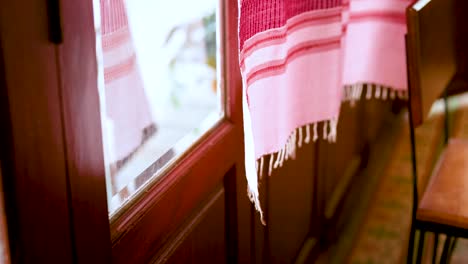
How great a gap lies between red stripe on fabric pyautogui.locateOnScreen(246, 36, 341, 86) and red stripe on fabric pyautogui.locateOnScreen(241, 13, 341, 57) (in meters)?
0.04

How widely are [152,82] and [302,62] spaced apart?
1.33 feet

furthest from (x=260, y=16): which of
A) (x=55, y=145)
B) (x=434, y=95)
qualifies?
(x=434, y=95)

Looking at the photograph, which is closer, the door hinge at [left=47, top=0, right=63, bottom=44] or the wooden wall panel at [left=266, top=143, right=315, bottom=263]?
the door hinge at [left=47, top=0, right=63, bottom=44]

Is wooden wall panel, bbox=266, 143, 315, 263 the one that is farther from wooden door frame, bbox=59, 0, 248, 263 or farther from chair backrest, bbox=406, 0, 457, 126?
chair backrest, bbox=406, 0, 457, 126

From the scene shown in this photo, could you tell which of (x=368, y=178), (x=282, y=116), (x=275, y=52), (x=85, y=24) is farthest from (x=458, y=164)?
(x=85, y=24)

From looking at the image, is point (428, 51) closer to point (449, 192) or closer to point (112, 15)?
point (449, 192)

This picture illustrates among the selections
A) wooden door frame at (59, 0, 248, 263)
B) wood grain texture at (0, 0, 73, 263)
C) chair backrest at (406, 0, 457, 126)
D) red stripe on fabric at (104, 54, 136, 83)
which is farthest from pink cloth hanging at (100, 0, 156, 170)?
chair backrest at (406, 0, 457, 126)

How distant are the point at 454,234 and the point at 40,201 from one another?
1069 millimetres

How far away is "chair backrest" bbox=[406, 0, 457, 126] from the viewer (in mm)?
1398

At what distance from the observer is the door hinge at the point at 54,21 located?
0.70 m

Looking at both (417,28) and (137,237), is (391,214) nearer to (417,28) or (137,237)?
(417,28)

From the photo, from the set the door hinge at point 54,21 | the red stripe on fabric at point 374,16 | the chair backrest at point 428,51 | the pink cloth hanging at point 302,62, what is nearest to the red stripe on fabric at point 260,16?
the pink cloth hanging at point 302,62

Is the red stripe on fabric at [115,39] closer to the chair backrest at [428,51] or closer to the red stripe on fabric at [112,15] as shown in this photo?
the red stripe on fabric at [112,15]

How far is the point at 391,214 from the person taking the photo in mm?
2482
